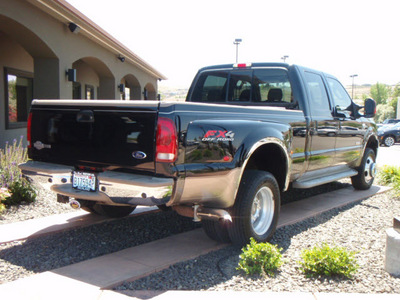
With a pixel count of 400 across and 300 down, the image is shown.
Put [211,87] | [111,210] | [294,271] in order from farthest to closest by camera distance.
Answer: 1. [211,87]
2. [111,210]
3. [294,271]

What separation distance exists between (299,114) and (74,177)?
9.64 feet

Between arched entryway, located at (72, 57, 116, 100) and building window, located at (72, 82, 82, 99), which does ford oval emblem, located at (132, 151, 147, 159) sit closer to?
arched entryway, located at (72, 57, 116, 100)

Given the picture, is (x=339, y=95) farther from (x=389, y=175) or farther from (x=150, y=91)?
(x=150, y=91)

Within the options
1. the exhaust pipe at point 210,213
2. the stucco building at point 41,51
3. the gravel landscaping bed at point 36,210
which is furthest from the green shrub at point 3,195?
the stucco building at point 41,51

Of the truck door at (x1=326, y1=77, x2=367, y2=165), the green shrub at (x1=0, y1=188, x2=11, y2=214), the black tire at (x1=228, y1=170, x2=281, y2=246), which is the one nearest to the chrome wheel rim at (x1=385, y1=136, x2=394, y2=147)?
the truck door at (x1=326, y1=77, x2=367, y2=165)

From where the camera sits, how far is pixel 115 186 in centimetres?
360

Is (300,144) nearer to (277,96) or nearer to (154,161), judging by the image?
(277,96)

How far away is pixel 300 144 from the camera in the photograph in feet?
17.3

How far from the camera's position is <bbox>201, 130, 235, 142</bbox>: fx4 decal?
3717mm

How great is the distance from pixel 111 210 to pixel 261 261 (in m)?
2.35

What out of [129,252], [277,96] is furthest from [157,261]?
[277,96]

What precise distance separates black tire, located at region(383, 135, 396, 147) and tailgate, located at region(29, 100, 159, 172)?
75.3ft

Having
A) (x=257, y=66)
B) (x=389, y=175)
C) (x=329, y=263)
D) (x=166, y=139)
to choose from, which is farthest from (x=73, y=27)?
(x=329, y=263)

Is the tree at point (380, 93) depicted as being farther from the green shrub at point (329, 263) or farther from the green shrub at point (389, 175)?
the green shrub at point (329, 263)
